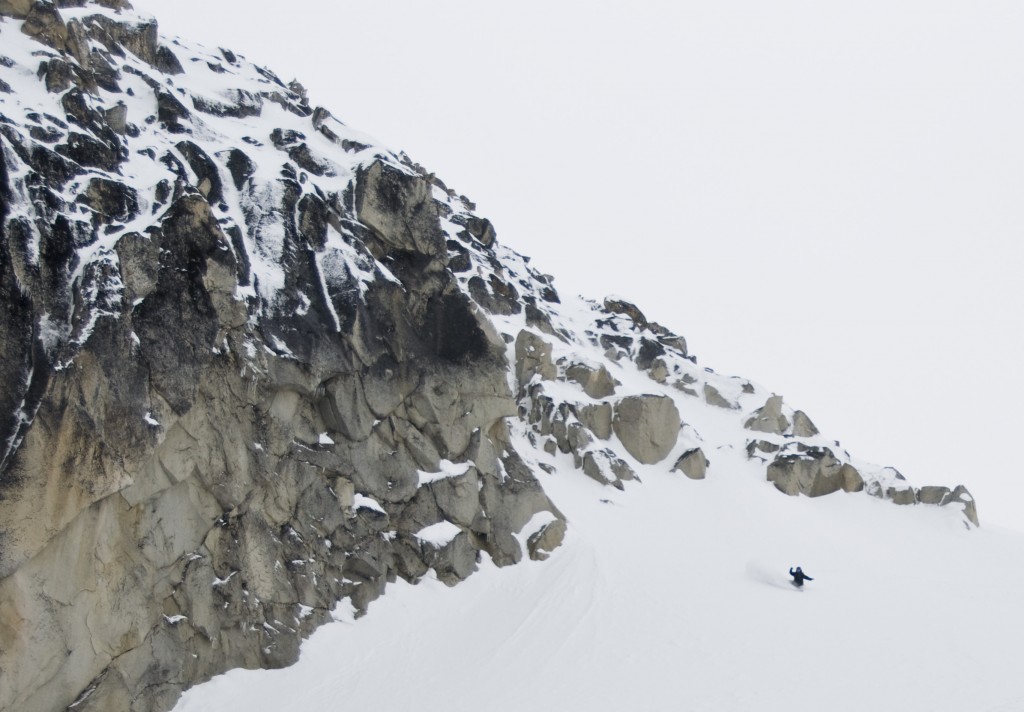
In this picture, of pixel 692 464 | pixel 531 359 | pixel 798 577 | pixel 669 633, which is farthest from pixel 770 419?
pixel 669 633

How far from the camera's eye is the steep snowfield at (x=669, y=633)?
18281 mm

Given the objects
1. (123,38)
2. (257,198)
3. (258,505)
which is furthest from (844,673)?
(123,38)

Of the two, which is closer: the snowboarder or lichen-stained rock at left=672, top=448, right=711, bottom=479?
the snowboarder

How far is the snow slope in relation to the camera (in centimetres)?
1828

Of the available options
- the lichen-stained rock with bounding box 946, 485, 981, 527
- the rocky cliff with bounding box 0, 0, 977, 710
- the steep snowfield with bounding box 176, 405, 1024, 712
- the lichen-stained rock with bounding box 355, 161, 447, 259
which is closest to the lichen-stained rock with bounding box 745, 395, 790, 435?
the lichen-stained rock with bounding box 946, 485, 981, 527

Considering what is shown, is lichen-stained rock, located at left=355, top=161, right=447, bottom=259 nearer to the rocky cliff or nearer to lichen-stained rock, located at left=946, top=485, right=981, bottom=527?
the rocky cliff

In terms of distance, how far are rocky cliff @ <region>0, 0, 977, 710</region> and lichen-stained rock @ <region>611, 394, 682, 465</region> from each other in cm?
843

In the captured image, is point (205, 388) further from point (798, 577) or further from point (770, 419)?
point (770, 419)

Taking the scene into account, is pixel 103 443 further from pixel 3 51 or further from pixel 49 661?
pixel 3 51

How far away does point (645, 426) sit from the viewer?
39688mm

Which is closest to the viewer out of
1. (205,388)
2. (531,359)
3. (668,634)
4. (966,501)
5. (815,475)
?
(205,388)

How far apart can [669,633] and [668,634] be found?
0.09 m

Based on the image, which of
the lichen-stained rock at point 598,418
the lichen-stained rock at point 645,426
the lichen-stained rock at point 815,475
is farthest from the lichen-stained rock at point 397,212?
the lichen-stained rock at point 815,475

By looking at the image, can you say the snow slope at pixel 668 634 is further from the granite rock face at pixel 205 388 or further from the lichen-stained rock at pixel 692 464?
the lichen-stained rock at pixel 692 464
